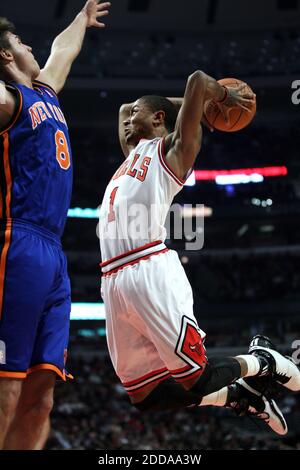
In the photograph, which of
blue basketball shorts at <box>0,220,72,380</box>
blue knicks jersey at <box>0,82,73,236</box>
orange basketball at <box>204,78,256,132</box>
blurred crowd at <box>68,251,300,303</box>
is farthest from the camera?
blurred crowd at <box>68,251,300,303</box>

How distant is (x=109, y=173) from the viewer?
91.2ft

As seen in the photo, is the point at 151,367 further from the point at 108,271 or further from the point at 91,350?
the point at 91,350

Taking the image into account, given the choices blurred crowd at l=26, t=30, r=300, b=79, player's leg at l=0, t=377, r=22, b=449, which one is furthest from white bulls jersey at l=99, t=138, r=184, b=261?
blurred crowd at l=26, t=30, r=300, b=79

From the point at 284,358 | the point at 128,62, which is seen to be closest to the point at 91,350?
the point at 128,62

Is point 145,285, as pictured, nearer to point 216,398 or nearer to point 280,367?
point 216,398

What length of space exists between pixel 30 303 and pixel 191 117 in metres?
1.79

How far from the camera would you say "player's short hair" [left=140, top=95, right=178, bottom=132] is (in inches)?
213

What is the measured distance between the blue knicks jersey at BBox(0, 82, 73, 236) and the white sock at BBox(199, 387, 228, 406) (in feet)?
6.05

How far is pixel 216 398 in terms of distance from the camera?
5238 millimetres

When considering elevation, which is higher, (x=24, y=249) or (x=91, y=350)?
(x=24, y=249)

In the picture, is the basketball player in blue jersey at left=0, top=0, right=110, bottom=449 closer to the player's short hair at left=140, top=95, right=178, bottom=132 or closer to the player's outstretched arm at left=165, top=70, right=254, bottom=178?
the player's outstretched arm at left=165, top=70, right=254, bottom=178

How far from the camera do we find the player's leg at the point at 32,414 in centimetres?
381

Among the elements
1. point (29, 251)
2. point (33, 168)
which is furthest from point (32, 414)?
point (33, 168)
